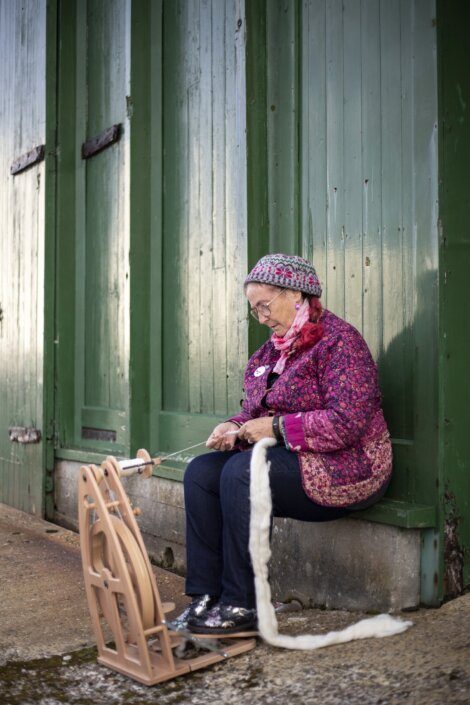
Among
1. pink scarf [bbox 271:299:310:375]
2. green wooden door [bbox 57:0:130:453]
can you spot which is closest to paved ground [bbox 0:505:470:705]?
pink scarf [bbox 271:299:310:375]

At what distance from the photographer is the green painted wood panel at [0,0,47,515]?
5.59m

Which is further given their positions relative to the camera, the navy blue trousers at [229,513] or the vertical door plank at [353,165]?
the vertical door plank at [353,165]

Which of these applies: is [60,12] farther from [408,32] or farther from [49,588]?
[49,588]

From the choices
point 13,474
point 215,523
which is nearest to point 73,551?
point 13,474

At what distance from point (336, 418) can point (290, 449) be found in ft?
0.66

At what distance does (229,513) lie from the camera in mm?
2791

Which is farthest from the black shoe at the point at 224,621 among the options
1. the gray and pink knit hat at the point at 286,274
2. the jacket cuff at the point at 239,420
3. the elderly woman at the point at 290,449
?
the gray and pink knit hat at the point at 286,274

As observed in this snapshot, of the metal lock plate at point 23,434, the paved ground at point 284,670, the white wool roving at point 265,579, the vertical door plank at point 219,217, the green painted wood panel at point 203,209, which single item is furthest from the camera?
the metal lock plate at point 23,434

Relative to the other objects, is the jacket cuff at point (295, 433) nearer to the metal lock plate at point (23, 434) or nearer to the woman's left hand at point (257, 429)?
the woman's left hand at point (257, 429)

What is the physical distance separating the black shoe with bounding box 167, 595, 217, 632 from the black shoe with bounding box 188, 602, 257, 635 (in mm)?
11

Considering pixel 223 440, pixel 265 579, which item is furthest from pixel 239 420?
pixel 265 579

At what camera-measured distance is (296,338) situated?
302 centimetres

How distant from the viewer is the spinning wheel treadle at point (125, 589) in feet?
8.36

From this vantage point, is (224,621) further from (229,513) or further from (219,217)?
(219,217)
